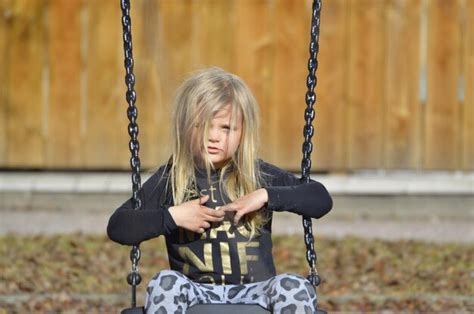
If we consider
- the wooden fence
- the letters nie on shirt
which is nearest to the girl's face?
the letters nie on shirt

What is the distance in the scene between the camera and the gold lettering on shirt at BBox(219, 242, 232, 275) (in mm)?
4730

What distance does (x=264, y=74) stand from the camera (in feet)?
33.1

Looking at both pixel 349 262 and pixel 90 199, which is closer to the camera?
pixel 349 262

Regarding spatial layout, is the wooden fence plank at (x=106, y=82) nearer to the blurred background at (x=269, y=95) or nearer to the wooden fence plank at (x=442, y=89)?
the blurred background at (x=269, y=95)

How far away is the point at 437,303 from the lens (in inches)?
276

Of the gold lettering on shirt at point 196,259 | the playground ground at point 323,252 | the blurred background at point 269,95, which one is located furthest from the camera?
the blurred background at point 269,95

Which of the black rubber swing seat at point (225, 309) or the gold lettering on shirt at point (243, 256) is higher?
the gold lettering on shirt at point (243, 256)

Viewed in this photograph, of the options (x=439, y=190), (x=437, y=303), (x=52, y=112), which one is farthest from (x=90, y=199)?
(x=437, y=303)

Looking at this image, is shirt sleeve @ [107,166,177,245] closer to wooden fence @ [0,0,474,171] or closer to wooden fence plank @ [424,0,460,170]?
wooden fence @ [0,0,474,171]

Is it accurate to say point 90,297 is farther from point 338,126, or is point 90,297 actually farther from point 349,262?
point 338,126

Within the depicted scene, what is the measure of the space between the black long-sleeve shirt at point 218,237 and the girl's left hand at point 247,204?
3 centimetres

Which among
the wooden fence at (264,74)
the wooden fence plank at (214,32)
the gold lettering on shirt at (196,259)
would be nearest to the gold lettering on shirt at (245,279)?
the gold lettering on shirt at (196,259)

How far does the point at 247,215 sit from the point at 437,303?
2.50 meters

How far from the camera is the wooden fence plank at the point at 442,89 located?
9.98 m
